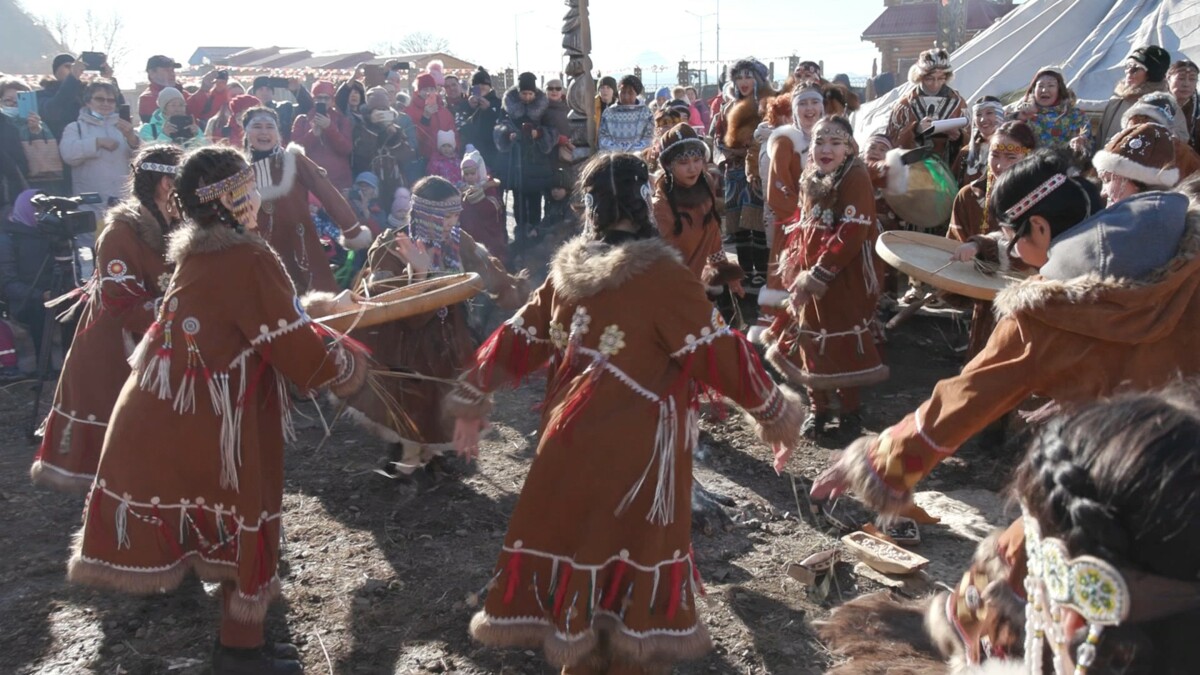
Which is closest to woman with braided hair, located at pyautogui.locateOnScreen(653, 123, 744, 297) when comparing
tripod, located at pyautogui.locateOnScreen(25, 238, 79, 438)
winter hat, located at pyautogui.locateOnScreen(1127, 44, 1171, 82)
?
tripod, located at pyautogui.locateOnScreen(25, 238, 79, 438)

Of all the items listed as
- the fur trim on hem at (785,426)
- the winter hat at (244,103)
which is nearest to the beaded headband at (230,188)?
the fur trim on hem at (785,426)

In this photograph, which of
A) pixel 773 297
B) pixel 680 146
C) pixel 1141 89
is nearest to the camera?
pixel 680 146

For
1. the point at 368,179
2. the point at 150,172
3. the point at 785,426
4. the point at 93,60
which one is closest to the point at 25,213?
the point at 368,179

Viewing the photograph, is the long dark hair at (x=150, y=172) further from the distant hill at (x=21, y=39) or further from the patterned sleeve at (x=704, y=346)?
the distant hill at (x=21, y=39)

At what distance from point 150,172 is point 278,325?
53.8 inches

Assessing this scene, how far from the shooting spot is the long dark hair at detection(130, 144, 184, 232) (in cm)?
421

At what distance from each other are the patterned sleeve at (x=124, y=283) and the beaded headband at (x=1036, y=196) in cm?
355

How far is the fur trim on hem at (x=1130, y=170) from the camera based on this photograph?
13.9 feet

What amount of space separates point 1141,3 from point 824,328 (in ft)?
29.7

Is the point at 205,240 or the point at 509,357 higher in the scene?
the point at 205,240

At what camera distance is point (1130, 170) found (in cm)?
427

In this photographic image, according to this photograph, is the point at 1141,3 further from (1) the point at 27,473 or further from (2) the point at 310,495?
(1) the point at 27,473

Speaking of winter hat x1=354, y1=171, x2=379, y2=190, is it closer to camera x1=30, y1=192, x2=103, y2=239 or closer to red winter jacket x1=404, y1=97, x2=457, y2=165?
red winter jacket x1=404, y1=97, x2=457, y2=165

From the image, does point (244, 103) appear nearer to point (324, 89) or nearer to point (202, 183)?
point (324, 89)
